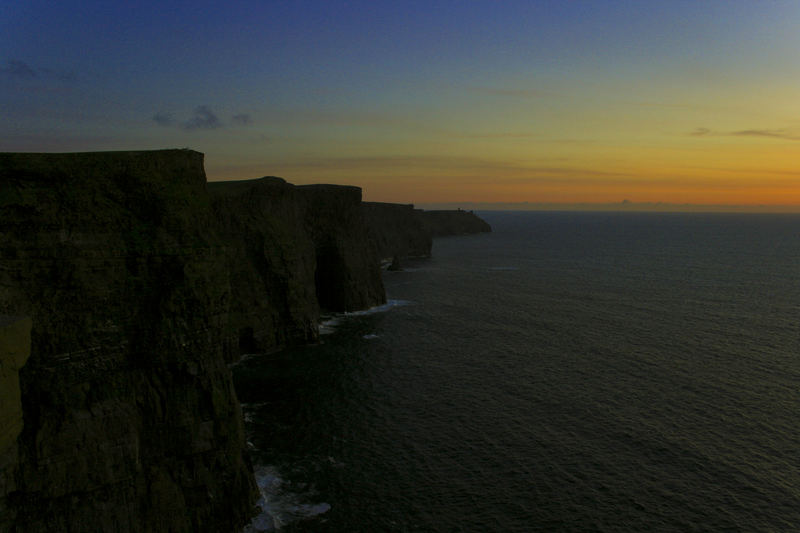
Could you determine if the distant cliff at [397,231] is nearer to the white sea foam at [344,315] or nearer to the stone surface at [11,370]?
the white sea foam at [344,315]

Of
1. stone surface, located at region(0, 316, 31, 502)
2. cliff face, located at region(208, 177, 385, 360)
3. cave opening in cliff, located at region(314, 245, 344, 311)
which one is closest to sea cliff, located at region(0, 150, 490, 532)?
stone surface, located at region(0, 316, 31, 502)

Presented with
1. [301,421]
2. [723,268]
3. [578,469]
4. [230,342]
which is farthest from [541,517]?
[723,268]

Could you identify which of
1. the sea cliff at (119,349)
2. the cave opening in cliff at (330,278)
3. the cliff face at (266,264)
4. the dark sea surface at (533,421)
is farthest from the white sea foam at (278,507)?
the cave opening in cliff at (330,278)

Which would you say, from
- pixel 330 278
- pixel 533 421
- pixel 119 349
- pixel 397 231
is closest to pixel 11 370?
pixel 119 349

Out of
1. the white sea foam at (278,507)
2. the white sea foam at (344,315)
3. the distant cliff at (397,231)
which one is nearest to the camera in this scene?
the white sea foam at (278,507)

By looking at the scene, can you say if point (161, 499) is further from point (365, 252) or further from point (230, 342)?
point (365, 252)
